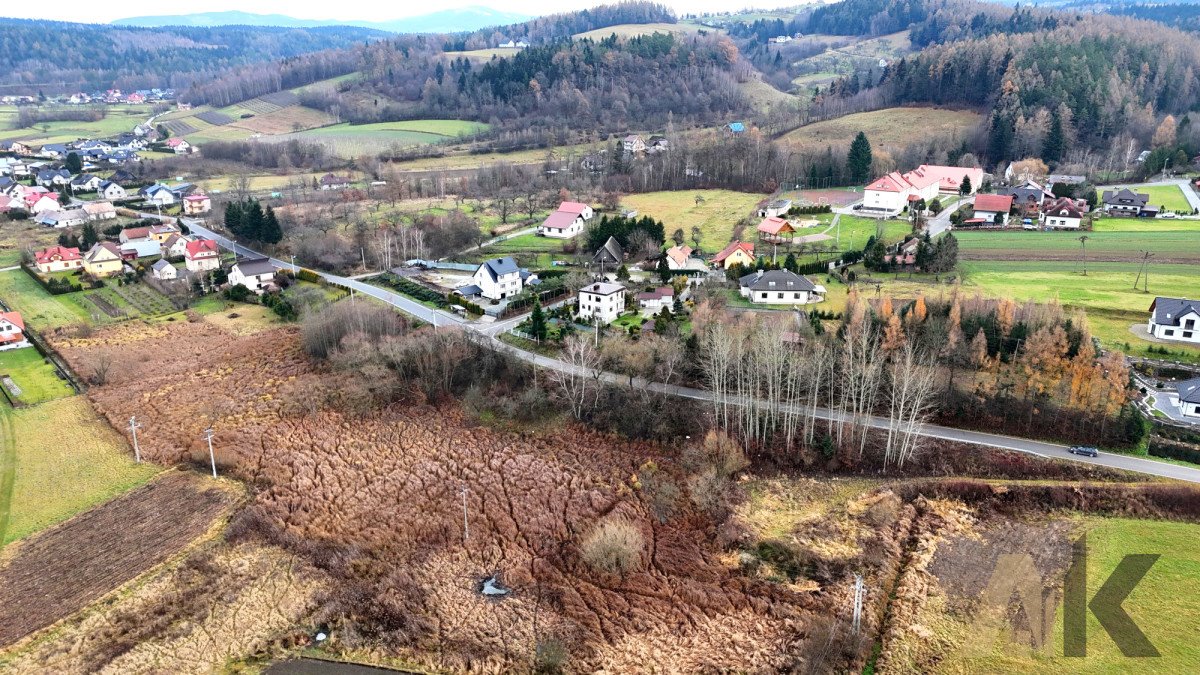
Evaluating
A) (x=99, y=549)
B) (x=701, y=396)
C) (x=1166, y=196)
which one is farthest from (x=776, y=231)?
(x=99, y=549)

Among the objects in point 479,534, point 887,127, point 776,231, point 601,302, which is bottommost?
point 479,534

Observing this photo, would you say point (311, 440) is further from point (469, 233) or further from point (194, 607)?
point (469, 233)

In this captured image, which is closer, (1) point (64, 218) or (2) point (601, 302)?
(2) point (601, 302)

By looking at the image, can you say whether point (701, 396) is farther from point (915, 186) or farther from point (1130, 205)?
point (1130, 205)

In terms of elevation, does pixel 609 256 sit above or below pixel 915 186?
below

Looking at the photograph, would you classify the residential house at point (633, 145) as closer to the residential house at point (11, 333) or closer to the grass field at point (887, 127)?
the grass field at point (887, 127)

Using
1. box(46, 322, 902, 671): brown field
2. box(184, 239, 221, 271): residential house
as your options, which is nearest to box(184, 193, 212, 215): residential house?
box(184, 239, 221, 271): residential house
